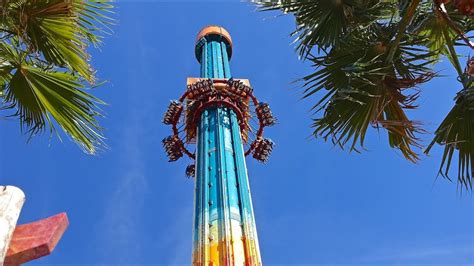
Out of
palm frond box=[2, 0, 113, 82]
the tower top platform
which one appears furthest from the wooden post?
the tower top platform

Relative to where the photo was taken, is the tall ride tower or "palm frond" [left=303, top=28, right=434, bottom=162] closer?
"palm frond" [left=303, top=28, right=434, bottom=162]

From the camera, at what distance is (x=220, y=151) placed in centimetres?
1800

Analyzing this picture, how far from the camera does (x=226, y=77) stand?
23.9m

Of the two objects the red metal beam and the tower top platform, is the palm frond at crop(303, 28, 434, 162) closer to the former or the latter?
the red metal beam

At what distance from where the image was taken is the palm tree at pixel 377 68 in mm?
4426

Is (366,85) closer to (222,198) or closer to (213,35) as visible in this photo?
(222,198)

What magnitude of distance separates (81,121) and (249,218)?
11749 millimetres

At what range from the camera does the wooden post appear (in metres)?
2.22

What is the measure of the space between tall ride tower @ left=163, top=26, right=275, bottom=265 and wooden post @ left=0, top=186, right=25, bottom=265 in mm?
12095

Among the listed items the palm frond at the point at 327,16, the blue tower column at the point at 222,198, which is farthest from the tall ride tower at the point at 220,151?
the palm frond at the point at 327,16

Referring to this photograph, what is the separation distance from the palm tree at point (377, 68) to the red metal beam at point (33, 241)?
Answer: 2714mm

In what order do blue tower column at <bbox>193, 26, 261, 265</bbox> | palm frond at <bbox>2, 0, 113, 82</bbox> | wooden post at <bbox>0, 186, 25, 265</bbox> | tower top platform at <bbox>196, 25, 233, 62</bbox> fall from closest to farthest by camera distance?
wooden post at <bbox>0, 186, 25, 265</bbox>
palm frond at <bbox>2, 0, 113, 82</bbox>
blue tower column at <bbox>193, 26, 261, 265</bbox>
tower top platform at <bbox>196, 25, 233, 62</bbox>

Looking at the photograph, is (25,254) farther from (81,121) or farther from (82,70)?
(82,70)

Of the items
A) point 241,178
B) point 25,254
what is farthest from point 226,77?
point 25,254
